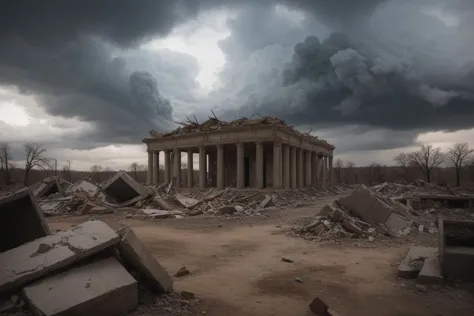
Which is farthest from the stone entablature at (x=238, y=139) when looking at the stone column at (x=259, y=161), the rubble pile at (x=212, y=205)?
the rubble pile at (x=212, y=205)

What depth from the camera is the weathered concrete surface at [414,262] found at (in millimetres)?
7152

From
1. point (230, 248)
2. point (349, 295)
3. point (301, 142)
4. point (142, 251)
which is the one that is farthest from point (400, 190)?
point (142, 251)

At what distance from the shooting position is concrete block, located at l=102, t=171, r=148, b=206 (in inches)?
829

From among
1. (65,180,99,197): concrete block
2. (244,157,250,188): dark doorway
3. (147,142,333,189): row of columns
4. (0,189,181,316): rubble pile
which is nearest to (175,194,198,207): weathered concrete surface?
(65,180,99,197): concrete block

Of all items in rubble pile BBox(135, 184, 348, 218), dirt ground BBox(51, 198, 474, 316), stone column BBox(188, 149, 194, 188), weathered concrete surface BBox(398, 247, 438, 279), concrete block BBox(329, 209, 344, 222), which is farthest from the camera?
stone column BBox(188, 149, 194, 188)

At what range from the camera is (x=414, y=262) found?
25.8ft

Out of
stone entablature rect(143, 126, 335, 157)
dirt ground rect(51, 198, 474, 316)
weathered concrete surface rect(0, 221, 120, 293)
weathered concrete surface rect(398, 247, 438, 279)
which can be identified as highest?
stone entablature rect(143, 126, 335, 157)

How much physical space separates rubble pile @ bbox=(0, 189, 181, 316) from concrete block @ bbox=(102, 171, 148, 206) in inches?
576

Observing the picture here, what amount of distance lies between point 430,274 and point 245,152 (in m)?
26.7

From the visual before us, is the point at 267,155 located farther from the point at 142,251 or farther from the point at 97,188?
the point at 142,251

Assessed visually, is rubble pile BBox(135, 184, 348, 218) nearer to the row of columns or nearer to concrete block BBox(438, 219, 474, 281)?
the row of columns

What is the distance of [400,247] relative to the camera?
34.5 feet

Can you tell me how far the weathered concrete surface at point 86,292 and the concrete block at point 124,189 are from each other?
52.9ft

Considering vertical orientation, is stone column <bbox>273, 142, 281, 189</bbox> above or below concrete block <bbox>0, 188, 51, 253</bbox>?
above
